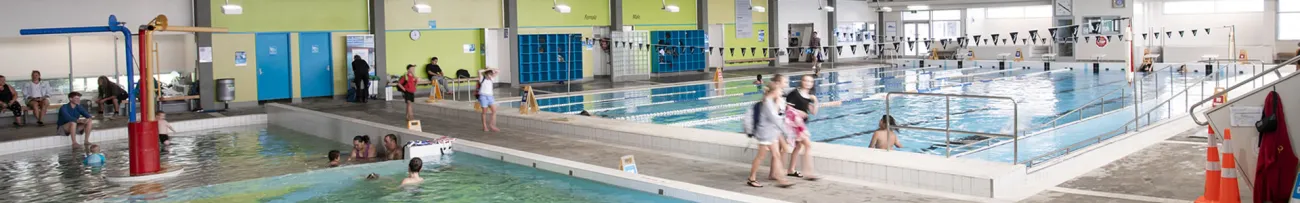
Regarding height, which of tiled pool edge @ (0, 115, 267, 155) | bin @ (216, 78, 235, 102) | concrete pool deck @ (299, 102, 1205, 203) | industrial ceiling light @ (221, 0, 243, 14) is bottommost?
concrete pool deck @ (299, 102, 1205, 203)

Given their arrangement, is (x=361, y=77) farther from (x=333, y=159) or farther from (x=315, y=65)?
(x=333, y=159)

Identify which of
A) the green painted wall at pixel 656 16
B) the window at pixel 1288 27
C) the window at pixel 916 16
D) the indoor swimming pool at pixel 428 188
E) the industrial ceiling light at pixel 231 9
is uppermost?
the window at pixel 916 16

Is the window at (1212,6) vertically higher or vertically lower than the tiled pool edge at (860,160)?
higher

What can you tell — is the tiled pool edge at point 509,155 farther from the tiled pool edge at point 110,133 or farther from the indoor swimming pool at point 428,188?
the tiled pool edge at point 110,133

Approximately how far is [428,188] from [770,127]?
3.55m

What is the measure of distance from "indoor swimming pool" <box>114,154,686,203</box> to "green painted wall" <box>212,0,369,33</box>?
9.85 m

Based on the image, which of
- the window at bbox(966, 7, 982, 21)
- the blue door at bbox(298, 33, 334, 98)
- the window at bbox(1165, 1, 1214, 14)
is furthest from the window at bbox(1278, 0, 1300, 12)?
the blue door at bbox(298, 33, 334, 98)

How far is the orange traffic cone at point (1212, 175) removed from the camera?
7148mm

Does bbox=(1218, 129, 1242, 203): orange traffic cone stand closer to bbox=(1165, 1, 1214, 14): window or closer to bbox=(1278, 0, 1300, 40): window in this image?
bbox=(1278, 0, 1300, 40): window

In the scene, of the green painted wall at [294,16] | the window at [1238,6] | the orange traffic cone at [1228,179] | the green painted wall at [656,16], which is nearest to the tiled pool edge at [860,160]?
the orange traffic cone at [1228,179]

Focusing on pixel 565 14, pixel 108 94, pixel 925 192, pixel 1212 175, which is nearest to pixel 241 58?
pixel 108 94

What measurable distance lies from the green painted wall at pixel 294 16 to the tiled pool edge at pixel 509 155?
2.23 m

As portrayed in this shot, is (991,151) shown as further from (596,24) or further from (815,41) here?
(815,41)

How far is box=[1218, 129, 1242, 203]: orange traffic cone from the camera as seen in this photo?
6.98 m
